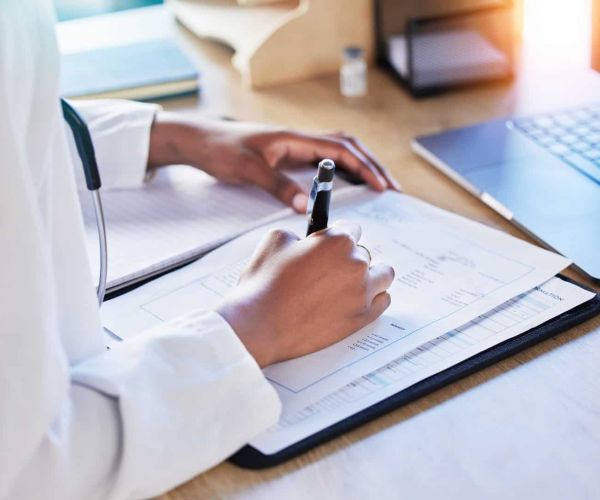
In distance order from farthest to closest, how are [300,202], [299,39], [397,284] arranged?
[299,39] < [300,202] < [397,284]

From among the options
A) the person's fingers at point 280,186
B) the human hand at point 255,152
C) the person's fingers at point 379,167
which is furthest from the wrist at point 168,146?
the person's fingers at point 379,167

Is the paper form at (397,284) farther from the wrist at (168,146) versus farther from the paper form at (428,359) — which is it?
the wrist at (168,146)

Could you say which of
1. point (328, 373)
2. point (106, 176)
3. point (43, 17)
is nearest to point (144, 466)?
point (328, 373)

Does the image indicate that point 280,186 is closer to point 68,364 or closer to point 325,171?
point 325,171

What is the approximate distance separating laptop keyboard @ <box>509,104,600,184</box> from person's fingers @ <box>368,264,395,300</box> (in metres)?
0.34

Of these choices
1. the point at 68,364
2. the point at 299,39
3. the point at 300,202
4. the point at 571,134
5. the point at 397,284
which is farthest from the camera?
the point at 299,39

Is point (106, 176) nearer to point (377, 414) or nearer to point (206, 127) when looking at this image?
point (206, 127)

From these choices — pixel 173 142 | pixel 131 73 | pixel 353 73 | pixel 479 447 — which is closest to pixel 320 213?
pixel 479 447

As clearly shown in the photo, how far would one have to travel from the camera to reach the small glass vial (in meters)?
1.42

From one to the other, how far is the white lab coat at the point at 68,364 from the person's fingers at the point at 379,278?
0.56ft

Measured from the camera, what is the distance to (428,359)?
807mm

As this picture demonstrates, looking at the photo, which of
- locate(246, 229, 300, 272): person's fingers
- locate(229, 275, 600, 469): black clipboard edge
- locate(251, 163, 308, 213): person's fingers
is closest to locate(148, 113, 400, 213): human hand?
locate(251, 163, 308, 213): person's fingers

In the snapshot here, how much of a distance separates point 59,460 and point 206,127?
65 cm

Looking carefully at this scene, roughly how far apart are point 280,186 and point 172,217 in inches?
5.4
